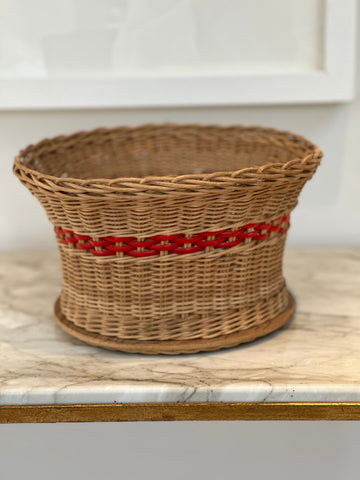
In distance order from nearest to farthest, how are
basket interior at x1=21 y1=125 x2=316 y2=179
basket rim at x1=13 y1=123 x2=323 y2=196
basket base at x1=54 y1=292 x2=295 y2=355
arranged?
basket rim at x1=13 y1=123 x2=323 y2=196
basket base at x1=54 y1=292 x2=295 y2=355
basket interior at x1=21 y1=125 x2=316 y2=179

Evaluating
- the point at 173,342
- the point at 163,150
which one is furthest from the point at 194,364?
the point at 163,150

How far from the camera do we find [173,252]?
711 mm

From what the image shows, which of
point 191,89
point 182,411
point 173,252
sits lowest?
point 182,411

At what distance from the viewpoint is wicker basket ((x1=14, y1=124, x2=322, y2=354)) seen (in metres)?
0.66

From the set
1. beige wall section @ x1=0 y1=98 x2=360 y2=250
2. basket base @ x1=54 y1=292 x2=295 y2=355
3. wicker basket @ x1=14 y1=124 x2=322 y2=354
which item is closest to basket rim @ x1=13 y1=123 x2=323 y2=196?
wicker basket @ x1=14 y1=124 x2=322 y2=354

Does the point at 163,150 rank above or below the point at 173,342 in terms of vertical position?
above

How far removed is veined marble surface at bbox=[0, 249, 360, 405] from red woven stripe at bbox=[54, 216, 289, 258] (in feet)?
0.45

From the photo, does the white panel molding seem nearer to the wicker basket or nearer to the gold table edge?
the wicker basket

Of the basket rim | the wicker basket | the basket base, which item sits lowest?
the basket base

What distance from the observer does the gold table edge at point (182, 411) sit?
0.67 metres

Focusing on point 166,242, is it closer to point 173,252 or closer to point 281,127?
point 173,252

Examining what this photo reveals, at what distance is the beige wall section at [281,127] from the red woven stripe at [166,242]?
0.40m

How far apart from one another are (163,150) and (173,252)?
0.37m

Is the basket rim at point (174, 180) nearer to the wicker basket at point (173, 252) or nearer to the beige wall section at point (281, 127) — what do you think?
the wicker basket at point (173, 252)
